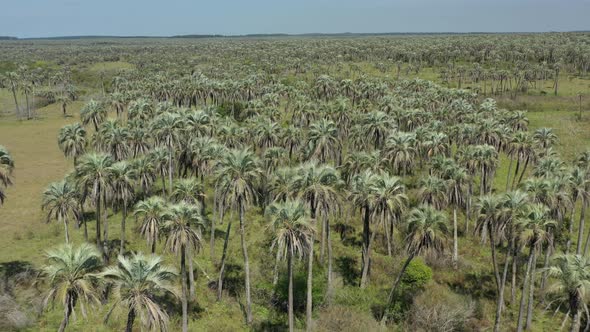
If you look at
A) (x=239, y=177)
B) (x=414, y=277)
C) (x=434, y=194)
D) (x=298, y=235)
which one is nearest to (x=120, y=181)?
(x=239, y=177)

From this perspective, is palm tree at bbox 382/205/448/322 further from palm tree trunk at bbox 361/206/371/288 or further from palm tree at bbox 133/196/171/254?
palm tree at bbox 133/196/171/254

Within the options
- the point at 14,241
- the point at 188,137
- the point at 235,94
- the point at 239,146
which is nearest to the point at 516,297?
the point at 239,146

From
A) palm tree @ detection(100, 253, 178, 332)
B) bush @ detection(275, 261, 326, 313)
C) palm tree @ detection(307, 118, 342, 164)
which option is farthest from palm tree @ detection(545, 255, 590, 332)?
palm tree @ detection(307, 118, 342, 164)

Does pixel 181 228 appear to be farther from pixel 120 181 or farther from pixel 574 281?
pixel 574 281

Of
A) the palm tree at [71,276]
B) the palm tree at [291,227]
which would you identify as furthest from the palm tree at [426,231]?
the palm tree at [71,276]

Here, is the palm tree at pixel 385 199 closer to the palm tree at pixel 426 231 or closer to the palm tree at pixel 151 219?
the palm tree at pixel 426 231
